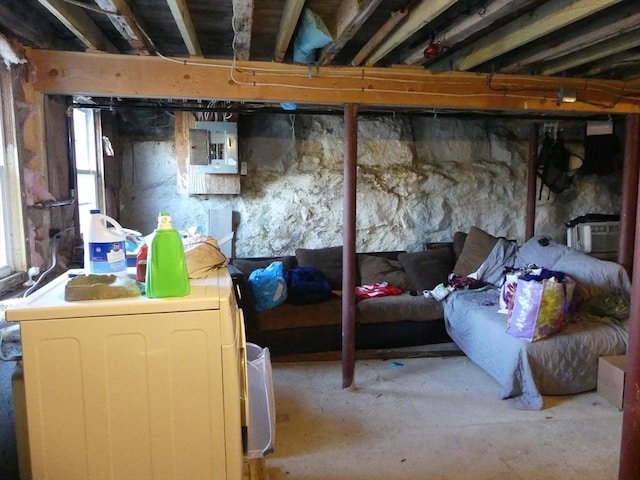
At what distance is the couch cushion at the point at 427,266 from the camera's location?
13.7ft

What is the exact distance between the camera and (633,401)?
62.3 inches

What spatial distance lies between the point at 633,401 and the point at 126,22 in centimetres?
256

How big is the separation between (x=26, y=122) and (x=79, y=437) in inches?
72.2

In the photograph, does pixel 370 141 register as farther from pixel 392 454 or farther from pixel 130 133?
pixel 392 454

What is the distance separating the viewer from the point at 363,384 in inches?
130

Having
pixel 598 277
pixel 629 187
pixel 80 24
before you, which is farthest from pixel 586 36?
pixel 80 24

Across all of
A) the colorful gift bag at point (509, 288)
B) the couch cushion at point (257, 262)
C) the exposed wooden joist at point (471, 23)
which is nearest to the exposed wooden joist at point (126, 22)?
the exposed wooden joist at point (471, 23)

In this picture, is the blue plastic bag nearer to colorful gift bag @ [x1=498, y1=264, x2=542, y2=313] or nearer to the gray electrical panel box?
the gray electrical panel box

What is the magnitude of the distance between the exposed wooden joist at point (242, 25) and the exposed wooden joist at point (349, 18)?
43cm

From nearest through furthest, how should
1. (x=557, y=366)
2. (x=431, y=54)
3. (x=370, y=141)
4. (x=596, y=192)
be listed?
(x=431, y=54) < (x=557, y=366) < (x=370, y=141) < (x=596, y=192)

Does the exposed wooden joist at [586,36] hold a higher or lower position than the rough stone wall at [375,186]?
higher

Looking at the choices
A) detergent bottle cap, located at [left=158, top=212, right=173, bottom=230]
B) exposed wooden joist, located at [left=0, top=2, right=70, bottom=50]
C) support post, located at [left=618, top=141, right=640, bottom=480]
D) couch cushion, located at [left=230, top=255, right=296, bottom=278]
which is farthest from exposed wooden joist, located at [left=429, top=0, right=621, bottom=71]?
exposed wooden joist, located at [left=0, top=2, right=70, bottom=50]

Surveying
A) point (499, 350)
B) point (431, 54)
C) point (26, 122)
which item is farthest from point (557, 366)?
point (26, 122)

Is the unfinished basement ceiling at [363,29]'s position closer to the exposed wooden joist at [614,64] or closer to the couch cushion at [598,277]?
the exposed wooden joist at [614,64]
